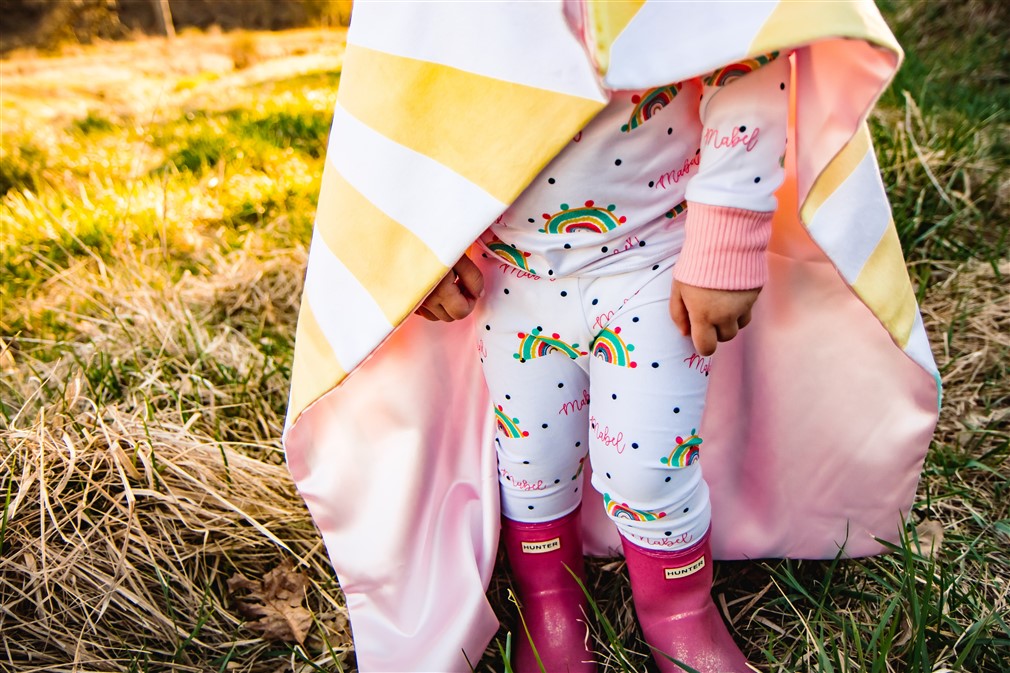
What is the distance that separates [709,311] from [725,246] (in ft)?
0.25

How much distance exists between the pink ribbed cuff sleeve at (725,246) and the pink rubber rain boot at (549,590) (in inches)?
18.8

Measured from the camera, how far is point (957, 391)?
153cm

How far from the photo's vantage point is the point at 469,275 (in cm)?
99

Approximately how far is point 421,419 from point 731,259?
53 centimetres

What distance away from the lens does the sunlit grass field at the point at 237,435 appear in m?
1.14

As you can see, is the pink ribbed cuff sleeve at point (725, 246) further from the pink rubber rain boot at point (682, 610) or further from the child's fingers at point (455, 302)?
the pink rubber rain boot at point (682, 610)

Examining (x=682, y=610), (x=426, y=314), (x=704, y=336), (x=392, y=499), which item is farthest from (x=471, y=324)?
(x=682, y=610)

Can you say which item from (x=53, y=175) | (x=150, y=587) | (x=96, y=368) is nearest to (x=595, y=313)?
(x=150, y=587)

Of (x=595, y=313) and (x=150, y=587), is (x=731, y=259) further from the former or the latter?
(x=150, y=587)

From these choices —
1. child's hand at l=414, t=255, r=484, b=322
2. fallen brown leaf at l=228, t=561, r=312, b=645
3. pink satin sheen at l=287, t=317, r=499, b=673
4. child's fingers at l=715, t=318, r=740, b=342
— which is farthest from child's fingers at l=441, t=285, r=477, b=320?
fallen brown leaf at l=228, t=561, r=312, b=645

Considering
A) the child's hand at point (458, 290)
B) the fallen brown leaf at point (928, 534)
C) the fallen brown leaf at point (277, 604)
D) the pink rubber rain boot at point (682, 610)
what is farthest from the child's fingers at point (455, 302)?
the fallen brown leaf at point (928, 534)

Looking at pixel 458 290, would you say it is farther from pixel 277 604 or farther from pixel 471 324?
pixel 277 604

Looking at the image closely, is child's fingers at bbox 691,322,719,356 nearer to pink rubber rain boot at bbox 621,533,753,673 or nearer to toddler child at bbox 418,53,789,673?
toddler child at bbox 418,53,789,673

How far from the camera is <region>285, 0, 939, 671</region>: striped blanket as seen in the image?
806mm
